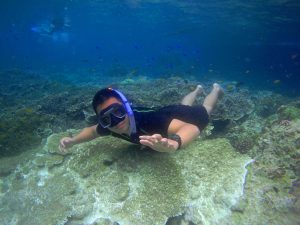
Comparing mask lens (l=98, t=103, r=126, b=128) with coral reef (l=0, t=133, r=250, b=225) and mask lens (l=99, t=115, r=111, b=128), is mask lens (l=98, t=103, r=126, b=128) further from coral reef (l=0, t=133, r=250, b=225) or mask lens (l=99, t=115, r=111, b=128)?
coral reef (l=0, t=133, r=250, b=225)

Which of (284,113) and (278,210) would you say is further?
(284,113)

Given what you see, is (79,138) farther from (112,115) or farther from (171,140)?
(171,140)

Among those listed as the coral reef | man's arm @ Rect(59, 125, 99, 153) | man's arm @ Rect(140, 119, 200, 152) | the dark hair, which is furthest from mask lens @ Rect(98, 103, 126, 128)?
the coral reef

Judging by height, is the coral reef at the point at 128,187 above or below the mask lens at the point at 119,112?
below

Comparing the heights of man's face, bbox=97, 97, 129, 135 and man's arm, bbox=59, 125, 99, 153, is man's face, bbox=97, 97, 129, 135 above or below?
above

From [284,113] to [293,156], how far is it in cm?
245

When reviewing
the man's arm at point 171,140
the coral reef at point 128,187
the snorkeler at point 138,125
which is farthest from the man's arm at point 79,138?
the man's arm at point 171,140

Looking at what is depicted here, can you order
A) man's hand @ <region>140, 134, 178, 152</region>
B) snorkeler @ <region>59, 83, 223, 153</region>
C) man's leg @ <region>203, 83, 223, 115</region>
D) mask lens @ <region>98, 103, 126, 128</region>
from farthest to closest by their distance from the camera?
man's leg @ <region>203, 83, 223, 115</region>, mask lens @ <region>98, 103, 126, 128</region>, snorkeler @ <region>59, 83, 223, 153</region>, man's hand @ <region>140, 134, 178, 152</region>

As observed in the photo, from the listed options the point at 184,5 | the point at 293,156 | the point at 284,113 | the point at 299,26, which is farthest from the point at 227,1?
the point at 293,156

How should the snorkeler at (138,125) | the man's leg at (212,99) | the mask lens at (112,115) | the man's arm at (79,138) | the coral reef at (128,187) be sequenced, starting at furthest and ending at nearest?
the man's leg at (212,99) < the man's arm at (79,138) < the coral reef at (128,187) < the mask lens at (112,115) < the snorkeler at (138,125)

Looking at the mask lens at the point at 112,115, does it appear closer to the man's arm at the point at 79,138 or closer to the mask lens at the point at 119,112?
the mask lens at the point at 119,112

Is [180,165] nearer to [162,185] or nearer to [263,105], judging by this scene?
[162,185]

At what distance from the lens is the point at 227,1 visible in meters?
30.0

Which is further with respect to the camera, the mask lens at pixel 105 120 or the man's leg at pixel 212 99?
the man's leg at pixel 212 99
